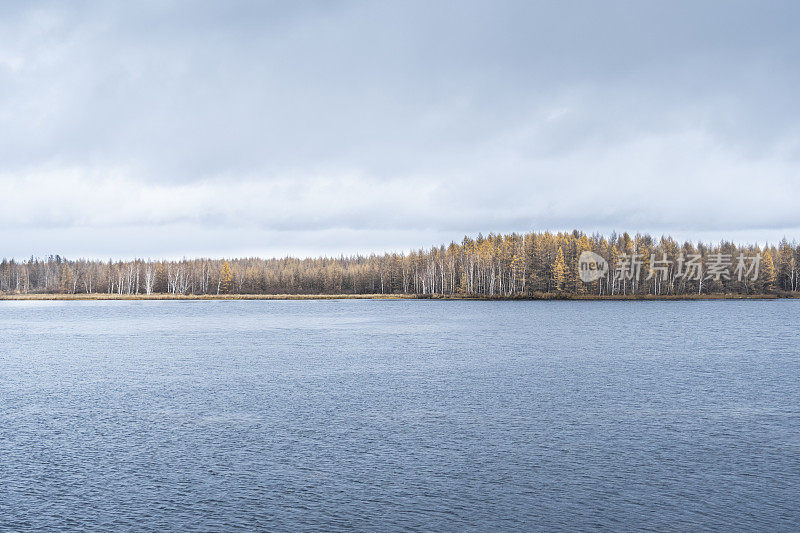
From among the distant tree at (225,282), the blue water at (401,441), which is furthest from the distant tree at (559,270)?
the distant tree at (225,282)

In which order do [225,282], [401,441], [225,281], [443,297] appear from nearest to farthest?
[401,441]
[443,297]
[225,281]
[225,282]

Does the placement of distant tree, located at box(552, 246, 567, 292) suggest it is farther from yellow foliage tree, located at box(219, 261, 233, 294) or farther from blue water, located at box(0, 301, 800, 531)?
yellow foliage tree, located at box(219, 261, 233, 294)

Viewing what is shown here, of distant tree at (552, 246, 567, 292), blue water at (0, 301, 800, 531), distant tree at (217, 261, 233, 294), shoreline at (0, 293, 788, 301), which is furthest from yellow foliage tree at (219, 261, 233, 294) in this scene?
blue water at (0, 301, 800, 531)

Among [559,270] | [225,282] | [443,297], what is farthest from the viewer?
[225,282]

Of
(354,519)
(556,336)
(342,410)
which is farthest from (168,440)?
(556,336)

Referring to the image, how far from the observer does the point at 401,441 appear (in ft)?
69.3

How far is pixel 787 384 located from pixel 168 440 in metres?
29.9

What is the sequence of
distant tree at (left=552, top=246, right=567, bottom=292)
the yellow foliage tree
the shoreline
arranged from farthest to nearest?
the yellow foliage tree < the shoreline < distant tree at (left=552, top=246, right=567, bottom=292)

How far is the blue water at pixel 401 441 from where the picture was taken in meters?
15.2

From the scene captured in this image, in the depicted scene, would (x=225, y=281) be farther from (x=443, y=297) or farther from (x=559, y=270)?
(x=559, y=270)

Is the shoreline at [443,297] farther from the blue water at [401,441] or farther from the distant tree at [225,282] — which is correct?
the blue water at [401,441]

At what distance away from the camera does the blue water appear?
15234 millimetres

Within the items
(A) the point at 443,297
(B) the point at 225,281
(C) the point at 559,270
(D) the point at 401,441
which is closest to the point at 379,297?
(A) the point at 443,297

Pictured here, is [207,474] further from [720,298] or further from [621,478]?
[720,298]
